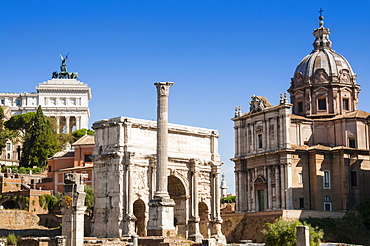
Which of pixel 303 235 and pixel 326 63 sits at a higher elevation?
pixel 326 63

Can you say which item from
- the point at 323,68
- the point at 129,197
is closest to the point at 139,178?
the point at 129,197

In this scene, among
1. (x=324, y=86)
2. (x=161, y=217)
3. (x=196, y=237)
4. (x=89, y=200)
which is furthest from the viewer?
(x=324, y=86)

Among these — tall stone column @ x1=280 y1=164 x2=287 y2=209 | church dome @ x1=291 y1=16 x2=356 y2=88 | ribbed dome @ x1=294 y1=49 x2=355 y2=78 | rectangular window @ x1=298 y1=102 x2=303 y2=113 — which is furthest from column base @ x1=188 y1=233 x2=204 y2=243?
ribbed dome @ x1=294 y1=49 x2=355 y2=78

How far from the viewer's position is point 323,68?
6912 centimetres

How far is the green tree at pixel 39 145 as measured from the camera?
82.5 metres

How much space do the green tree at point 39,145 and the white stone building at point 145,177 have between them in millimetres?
28746

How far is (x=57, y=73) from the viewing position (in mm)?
124000

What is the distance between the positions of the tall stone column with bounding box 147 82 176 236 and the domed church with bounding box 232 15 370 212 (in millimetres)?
19171

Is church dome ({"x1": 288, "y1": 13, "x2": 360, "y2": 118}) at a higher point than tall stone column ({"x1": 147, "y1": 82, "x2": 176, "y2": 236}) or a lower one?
higher

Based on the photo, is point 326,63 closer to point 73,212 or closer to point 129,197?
point 129,197

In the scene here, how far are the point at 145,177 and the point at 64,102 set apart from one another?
67.8m

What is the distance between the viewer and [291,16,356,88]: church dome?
6888 centimetres

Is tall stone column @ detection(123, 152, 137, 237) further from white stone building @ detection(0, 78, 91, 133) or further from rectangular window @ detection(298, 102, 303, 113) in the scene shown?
white stone building @ detection(0, 78, 91, 133)

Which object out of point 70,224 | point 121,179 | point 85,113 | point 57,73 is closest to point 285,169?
point 121,179
